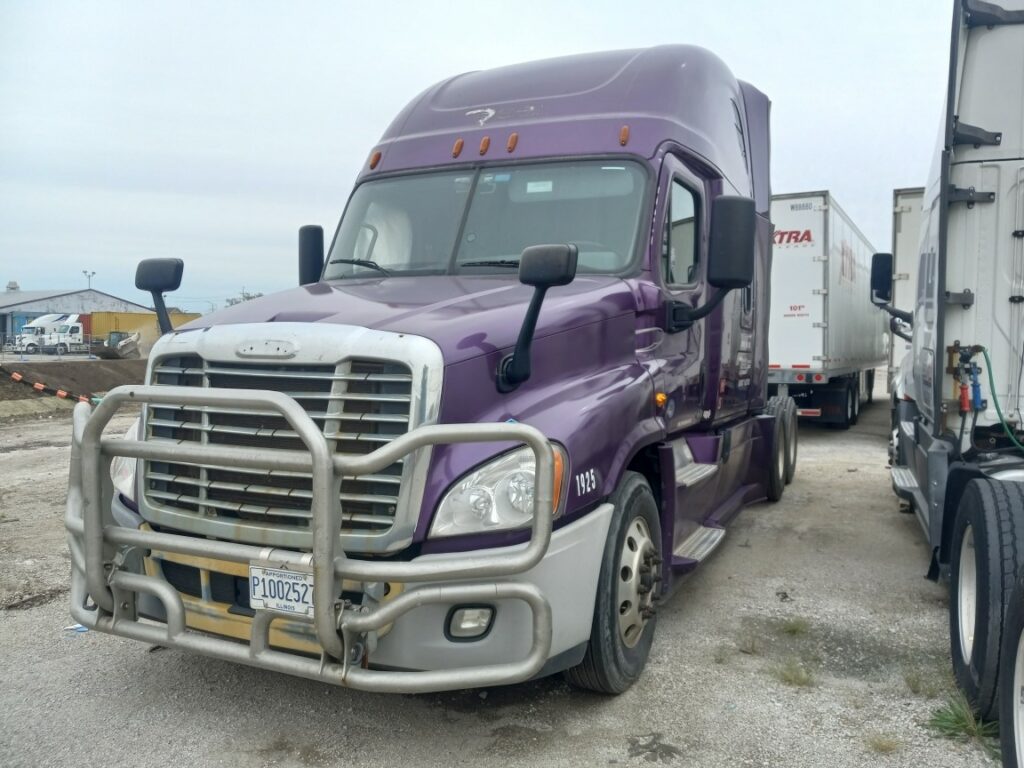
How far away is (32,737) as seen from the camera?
3.58 metres

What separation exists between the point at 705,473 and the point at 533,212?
1.94 metres

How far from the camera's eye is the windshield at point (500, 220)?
15.0ft

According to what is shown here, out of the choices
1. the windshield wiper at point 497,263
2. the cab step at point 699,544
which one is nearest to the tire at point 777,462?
the cab step at point 699,544

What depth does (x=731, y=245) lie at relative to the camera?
15.0 feet

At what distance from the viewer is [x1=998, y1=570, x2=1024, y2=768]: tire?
3008 mm

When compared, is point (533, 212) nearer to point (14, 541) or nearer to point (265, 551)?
point (265, 551)

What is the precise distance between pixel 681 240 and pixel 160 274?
286 cm

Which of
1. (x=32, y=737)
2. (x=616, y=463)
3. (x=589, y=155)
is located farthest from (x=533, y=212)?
(x=32, y=737)

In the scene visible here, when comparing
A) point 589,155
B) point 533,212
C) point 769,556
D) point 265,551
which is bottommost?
point 769,556

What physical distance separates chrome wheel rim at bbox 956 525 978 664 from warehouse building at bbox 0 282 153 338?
7936 cm

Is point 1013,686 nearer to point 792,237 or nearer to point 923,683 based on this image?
point 923,683

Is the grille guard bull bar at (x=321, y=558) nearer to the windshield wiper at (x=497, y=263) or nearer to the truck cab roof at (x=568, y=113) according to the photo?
the windshield wiper at (x=497, y=263)

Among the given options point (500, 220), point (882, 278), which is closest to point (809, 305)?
point (882, 278)

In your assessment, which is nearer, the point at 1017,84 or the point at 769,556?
the point at 1017,84
